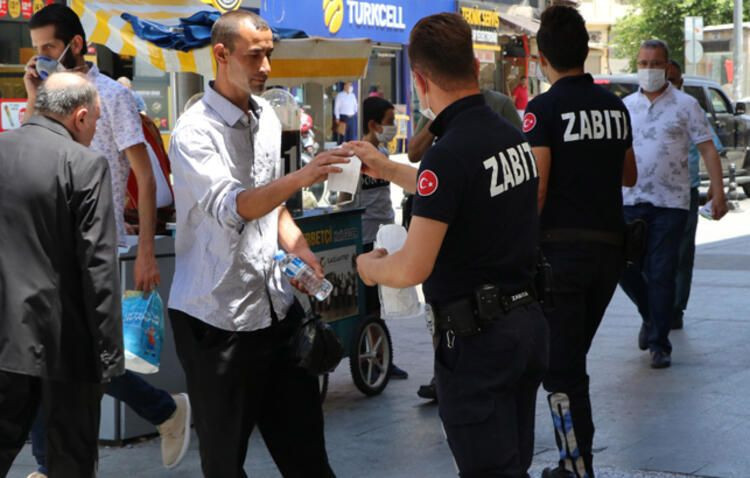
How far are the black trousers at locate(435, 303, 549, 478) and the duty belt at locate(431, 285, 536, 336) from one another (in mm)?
29

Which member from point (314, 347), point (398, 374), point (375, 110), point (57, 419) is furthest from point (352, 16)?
point (314, 347)

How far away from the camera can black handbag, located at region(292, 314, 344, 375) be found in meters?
4.24

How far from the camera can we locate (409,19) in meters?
29.6

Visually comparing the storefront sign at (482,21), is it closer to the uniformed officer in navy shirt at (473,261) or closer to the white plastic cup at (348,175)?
the white plastic cup at (348,175)

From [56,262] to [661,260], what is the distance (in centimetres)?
493

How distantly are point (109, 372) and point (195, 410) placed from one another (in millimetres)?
349

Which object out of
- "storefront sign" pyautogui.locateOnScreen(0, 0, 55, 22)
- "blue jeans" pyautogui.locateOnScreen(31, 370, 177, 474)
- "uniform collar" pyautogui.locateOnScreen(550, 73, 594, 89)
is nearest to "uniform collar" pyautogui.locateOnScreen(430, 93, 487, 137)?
"uniform collar" pyautogui.locateOnScreen(550, 73, 594, 89)

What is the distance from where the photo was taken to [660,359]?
8.09 m

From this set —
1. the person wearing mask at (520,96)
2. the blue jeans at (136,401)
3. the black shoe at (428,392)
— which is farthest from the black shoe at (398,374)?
the person wearing mask at (520,96)

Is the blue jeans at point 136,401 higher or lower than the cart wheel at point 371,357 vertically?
higher

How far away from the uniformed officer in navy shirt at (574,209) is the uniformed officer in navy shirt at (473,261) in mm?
1362

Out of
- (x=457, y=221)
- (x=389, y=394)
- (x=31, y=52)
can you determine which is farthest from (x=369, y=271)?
(x=31, y=52)

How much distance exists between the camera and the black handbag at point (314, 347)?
4.24 meters

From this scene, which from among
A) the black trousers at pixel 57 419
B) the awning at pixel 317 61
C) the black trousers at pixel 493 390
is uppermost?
the awning at pixel 317 61
